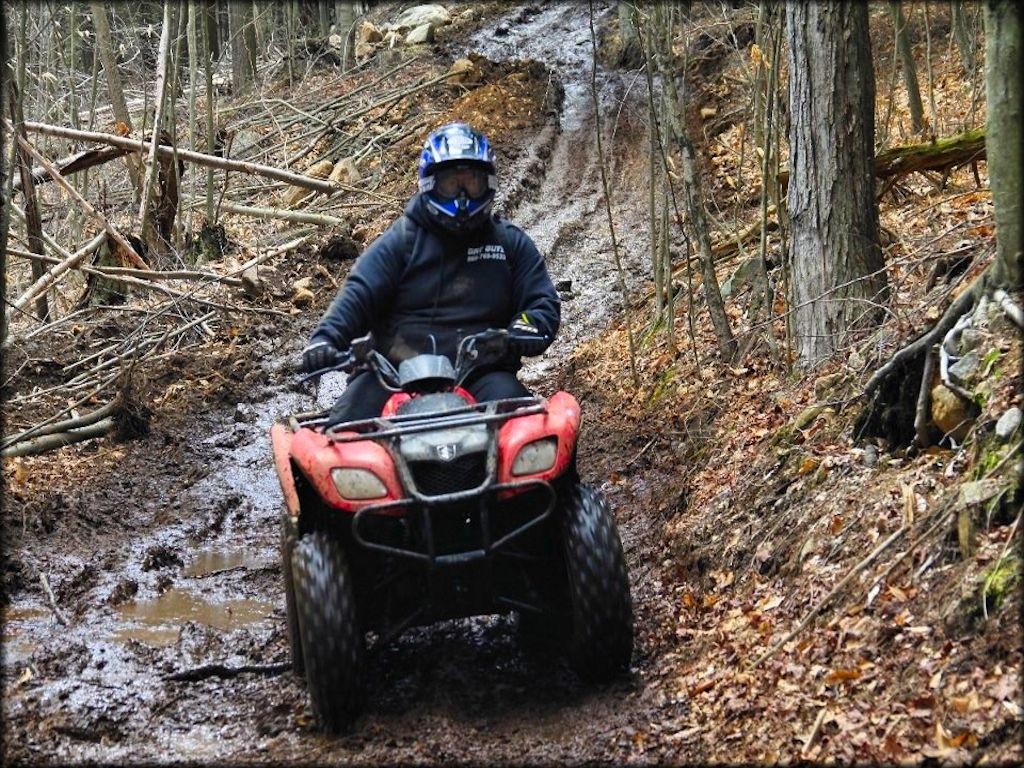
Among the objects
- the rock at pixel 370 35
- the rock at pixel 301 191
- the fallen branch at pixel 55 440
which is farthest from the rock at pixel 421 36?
the fallen branch at pixel 55 440

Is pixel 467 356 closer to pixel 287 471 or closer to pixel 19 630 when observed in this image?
pixel 287 471

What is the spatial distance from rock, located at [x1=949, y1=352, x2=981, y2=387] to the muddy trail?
1823mm

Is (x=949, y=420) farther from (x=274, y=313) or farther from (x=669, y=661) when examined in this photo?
(x=274, y=313)

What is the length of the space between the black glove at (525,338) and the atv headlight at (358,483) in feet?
3.54

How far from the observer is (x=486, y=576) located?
4668 mm

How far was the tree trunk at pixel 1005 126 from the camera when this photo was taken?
461 centimetres

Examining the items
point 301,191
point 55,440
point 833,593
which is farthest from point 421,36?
point 833,593

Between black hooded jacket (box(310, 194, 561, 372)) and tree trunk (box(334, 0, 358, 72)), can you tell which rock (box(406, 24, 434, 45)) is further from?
black hooded jacket (box(310, 194, 561, 372))

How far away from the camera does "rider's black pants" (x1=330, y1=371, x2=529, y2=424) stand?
17.0 ft

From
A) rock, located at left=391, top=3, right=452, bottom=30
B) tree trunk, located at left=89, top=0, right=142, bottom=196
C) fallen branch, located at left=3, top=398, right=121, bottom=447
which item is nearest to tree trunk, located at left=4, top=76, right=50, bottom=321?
fallen branch, located at left=3, top=398, right=121, bottom=447

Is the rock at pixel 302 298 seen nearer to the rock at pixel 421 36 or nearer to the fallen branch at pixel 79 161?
the fallen branch at pixel 79 161

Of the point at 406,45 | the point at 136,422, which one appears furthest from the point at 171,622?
the point at 406,45

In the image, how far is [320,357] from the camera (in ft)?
16.3

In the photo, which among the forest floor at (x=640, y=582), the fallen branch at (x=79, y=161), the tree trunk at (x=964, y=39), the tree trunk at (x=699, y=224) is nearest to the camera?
the forest floor at (x=640, y=582)
